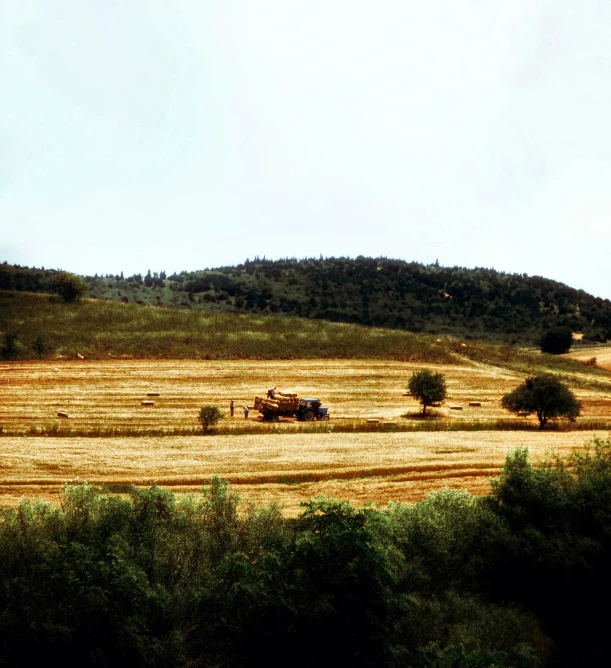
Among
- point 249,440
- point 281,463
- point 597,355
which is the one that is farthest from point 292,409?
point 597,355

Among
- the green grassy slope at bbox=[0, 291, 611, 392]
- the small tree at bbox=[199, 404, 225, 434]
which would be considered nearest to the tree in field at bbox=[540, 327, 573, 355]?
the green grassy slope at bbox=[0, 291, 611, 392]

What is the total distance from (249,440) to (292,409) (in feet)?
23.7

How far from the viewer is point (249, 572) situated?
39.8ft

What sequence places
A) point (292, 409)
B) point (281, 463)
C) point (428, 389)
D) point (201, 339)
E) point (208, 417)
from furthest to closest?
point (201, 339), point (428, 389), point (292, 409), point (208, 417), point (281, 463)

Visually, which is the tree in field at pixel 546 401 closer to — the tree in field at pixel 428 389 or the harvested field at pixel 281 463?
the harvested field at pixel 281 463

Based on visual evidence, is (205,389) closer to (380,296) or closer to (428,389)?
(428,389)

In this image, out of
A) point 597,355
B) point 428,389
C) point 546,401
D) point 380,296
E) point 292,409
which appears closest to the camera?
point 546,401

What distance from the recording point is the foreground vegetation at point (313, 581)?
37.1ft

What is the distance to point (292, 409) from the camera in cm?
3897

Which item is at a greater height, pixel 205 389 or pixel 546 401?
pixel 546 401

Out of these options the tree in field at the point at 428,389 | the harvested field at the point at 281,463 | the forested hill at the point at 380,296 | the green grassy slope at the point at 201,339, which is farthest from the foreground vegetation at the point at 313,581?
the forested hill at the point at 380,296

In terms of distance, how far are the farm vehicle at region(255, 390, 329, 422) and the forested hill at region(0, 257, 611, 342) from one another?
69482mm

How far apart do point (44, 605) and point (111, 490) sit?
11051mm

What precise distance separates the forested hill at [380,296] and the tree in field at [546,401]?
218 ft
